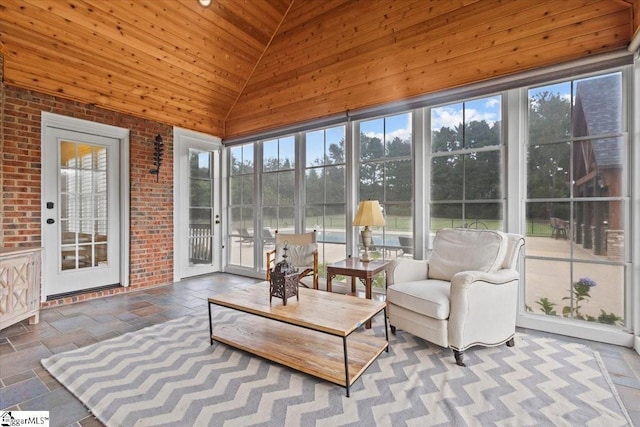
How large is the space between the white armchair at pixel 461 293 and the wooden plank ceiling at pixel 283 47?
1.66 m

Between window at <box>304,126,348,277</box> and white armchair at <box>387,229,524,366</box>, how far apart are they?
1.45 m

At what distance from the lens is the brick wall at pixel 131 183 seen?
10.2 ft

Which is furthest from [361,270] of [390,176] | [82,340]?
A: [82,340]

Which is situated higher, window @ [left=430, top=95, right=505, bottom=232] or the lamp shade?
window @ [left=430, top=95, right=505, bottom=232]

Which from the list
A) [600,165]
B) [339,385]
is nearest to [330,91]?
[600,165]

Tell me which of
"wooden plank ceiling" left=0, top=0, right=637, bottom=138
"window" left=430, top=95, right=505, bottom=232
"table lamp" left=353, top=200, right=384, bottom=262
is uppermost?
"wooden plank ceiling" left=0, top=0, right=637, bottom=138

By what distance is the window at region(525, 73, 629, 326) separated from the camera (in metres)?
2.50

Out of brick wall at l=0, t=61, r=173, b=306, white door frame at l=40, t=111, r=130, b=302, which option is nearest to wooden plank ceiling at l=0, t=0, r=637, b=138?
Result: brick wall at l=0, t=61, r=173, b=306

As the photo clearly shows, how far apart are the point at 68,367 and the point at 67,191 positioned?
7.90 feet

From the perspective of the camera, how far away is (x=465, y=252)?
261 cm

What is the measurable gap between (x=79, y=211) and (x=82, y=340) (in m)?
1.88

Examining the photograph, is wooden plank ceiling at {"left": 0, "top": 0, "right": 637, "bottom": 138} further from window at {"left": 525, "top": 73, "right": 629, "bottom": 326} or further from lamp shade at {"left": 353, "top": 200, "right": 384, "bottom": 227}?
lamp shade at {"left": 353, "top": 200, "right": 384, "bottom": 227}

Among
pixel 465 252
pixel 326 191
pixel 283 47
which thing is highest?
pixel 283 47

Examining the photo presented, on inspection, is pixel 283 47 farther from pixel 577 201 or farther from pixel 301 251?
pixel 577 201
